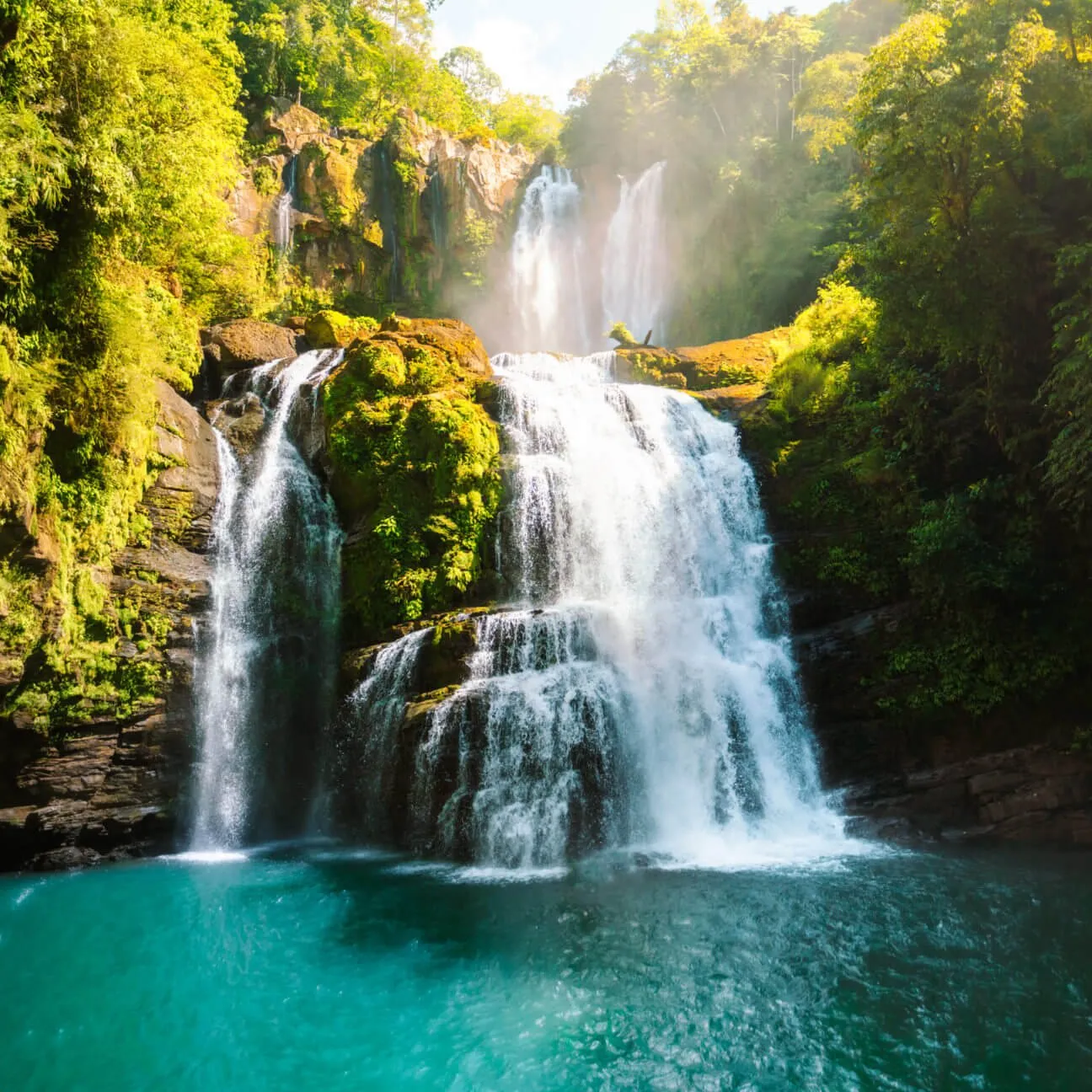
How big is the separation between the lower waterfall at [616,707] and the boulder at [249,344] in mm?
8054

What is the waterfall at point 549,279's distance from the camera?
29.8 meters

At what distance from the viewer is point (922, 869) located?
870 cm

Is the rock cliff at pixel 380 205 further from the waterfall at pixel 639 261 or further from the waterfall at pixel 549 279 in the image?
the waterfall at pixel 639 261

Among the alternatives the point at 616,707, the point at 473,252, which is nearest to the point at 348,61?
the point at 473,252

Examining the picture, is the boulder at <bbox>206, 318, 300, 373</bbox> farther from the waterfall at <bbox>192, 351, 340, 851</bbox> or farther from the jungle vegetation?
the jungle vegetation

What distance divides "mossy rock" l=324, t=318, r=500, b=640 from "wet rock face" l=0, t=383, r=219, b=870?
2.69m

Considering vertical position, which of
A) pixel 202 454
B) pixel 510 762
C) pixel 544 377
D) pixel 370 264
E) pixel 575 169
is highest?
pixel 575 169

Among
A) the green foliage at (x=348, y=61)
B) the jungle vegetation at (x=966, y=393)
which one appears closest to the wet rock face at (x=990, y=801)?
the jungle vegetation at (x=966, y=393)

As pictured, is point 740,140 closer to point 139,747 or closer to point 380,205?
point 380,205

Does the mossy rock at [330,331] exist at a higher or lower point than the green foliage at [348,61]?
lower

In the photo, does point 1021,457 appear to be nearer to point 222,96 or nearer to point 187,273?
point 187,273

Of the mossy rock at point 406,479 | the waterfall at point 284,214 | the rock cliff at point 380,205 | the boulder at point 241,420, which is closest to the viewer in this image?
the mossy rock at point 406,479

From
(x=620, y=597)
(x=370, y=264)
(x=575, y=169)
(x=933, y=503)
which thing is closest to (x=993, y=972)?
(x=933, y=503)

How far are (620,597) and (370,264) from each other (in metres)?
20.1
